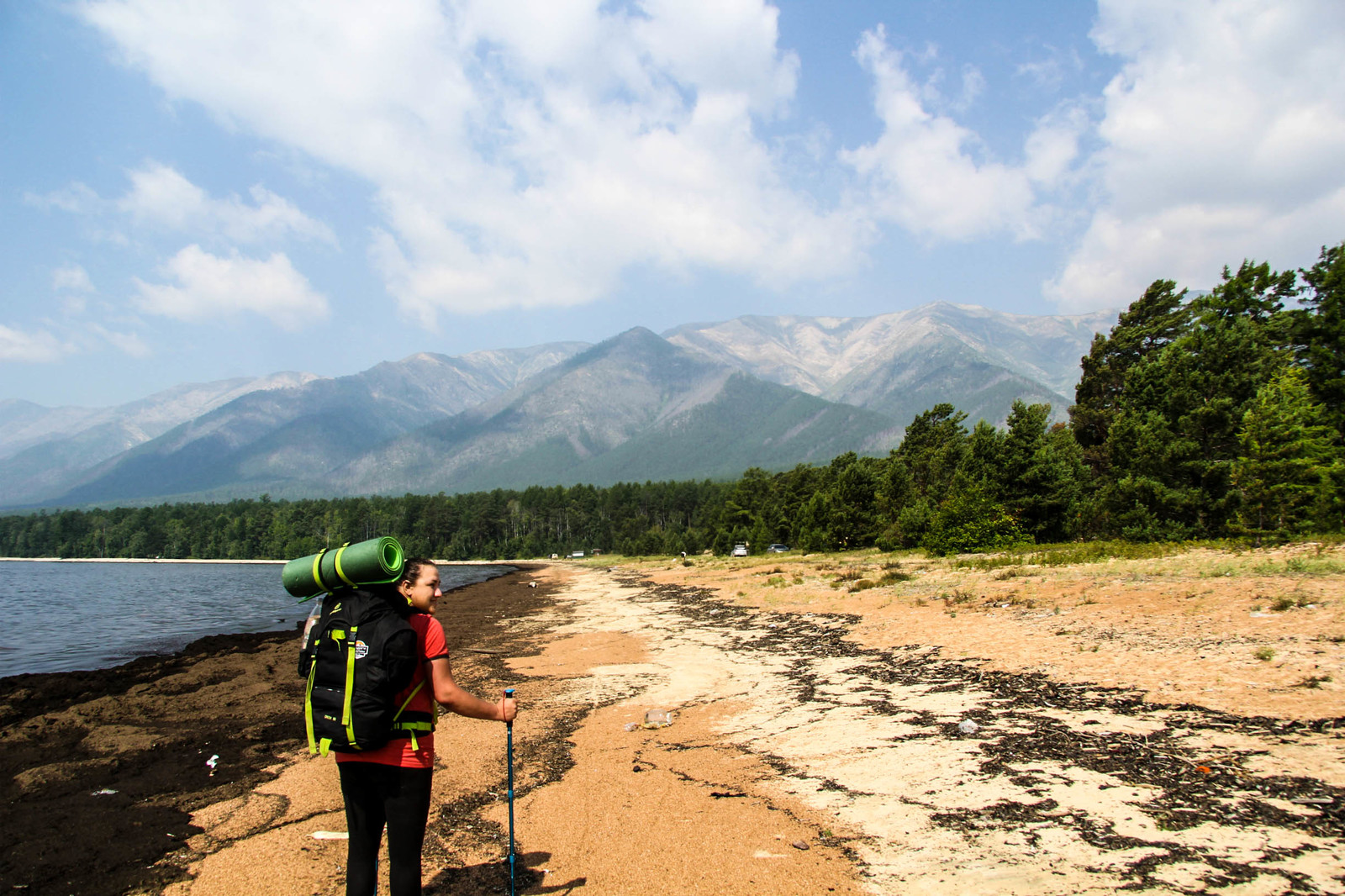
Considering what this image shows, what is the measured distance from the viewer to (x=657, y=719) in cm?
1105

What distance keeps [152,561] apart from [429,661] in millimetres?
176811

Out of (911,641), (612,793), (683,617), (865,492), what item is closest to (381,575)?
(612,793)

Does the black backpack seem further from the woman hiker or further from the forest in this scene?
the forest

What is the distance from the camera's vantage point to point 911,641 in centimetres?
1564

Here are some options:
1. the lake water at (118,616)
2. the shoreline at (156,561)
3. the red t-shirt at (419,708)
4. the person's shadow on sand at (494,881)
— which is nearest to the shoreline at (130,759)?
the person's shadow on sand at (494,881)

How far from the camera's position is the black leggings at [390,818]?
426cm

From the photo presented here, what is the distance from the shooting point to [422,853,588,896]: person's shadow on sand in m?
5.85

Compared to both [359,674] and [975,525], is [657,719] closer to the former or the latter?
[359,674]

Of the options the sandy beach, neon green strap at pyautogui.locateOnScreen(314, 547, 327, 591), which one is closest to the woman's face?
neon green strap at pyautogui.locateOnScreen(314, 547, 327, 591)

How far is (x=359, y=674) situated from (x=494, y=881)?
3.33 meters

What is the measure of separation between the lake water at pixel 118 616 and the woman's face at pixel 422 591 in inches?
1028

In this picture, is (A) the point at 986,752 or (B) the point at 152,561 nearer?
(A) the point at 986,752

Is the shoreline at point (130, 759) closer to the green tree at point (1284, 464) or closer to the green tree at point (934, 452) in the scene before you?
the green tree at point (1284, 464)

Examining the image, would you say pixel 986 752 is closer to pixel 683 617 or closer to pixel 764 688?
pixel 764 688
